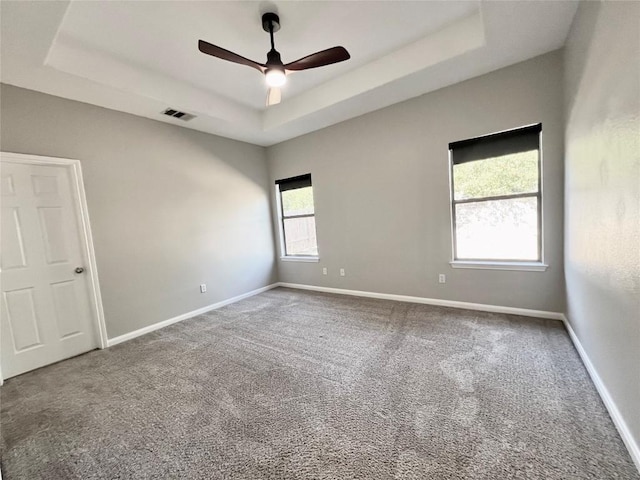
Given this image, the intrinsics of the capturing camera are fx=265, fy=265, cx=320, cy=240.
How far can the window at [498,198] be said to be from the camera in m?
3.03

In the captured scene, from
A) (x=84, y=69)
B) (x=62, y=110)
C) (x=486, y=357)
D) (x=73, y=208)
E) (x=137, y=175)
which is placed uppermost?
(x=84, y=69)

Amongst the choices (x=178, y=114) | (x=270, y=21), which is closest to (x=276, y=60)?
(x=270, y=21)

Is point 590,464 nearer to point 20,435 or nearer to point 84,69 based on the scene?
point 20,435

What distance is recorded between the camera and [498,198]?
3.22 m

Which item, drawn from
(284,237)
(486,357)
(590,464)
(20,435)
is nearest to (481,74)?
(486,357)

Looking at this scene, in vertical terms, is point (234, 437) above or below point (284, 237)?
below

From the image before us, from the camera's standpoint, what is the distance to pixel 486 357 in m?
2.32

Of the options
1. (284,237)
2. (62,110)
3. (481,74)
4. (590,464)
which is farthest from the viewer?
(284,237)

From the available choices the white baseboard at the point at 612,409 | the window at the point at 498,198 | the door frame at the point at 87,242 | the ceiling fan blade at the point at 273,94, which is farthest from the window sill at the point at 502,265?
the door frame at the point at 87,242

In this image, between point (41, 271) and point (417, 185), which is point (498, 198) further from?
point (41, 271)

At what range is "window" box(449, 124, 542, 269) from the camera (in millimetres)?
3029

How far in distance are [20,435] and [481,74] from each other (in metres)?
5.24

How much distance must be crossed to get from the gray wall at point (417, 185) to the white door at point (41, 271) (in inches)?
123

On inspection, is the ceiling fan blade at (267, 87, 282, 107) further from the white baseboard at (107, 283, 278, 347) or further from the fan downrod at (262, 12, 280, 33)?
the white baseboard at (107, 283, 278, 347)
